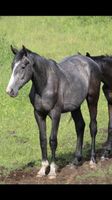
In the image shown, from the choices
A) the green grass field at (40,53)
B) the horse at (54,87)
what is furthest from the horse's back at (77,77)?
the green grass field at (40,53)

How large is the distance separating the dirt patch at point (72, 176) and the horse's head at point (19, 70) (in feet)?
5.76

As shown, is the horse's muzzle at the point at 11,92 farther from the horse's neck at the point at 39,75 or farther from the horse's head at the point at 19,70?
the horse's neck at the point at 39,75

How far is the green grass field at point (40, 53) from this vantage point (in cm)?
1284

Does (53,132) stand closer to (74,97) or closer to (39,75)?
(74,97)

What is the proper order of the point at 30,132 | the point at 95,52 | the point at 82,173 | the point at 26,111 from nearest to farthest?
the point at 82,173
the point at 30,132
the point at 26,111
the point at 95,52

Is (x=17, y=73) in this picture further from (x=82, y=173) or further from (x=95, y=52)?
(x=95, y=52)

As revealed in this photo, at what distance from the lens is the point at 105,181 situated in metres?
9.84

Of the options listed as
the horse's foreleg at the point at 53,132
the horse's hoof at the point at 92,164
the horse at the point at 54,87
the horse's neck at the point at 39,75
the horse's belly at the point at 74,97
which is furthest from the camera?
the horse's hoof at the point at 92,164

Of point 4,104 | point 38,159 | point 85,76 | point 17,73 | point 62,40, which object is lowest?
point 62,40

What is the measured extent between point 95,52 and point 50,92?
1349 centimetres

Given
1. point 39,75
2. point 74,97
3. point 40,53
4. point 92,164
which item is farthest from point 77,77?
point 40,53

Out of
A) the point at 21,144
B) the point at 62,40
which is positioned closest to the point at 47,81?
the point at 21,144

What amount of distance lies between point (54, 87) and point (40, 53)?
13.6 meters

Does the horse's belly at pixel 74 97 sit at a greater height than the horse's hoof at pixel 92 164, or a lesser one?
greater
